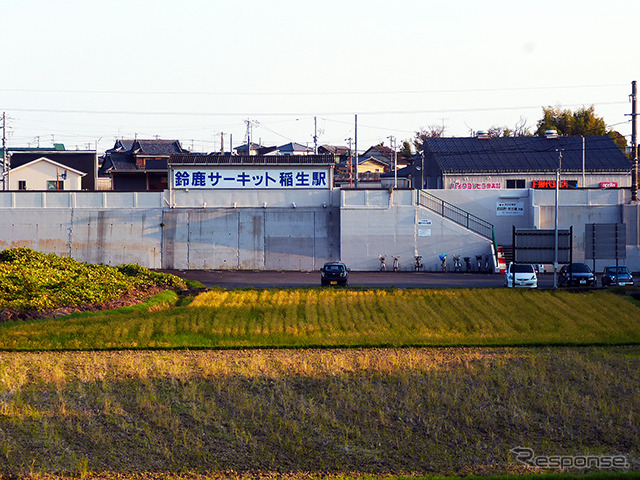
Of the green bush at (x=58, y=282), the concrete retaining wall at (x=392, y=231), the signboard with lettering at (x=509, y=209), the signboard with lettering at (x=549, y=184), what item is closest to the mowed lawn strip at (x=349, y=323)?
the green bush at (x=58, y=282)

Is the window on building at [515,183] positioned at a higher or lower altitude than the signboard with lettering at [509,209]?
higher

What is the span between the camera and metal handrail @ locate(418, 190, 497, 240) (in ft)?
171

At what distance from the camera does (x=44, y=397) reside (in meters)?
16.2

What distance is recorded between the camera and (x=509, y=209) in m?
53.5

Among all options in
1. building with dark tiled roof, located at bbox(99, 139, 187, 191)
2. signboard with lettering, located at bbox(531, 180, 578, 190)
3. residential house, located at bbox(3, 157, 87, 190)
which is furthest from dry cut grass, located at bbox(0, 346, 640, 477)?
building with dark tiled roof, located at bbox(99, 139, 187, 191)

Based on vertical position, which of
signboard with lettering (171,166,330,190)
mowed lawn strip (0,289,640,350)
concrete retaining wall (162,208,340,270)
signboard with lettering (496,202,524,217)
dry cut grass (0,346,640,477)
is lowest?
dry cut grass (0,346,640,477)

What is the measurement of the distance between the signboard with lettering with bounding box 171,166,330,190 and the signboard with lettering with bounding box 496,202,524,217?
41.1 ft

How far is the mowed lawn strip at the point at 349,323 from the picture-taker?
2289cm

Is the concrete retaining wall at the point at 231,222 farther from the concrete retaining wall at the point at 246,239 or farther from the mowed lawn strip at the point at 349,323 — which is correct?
the mowed lawn strip at the point at 349,323

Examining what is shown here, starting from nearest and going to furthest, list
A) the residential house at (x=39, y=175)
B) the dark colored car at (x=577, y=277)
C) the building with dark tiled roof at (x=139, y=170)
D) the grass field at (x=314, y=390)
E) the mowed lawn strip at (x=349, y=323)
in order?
1. the grass field at (x=314, y=390)
2. the mowed lawn strip at (x=349, y=323)
3. the dark colored car at (x=577, y=277)
4. the residential house at (x=39, y=175)
5. the building with dark tiled roof at (x=139, y=170)

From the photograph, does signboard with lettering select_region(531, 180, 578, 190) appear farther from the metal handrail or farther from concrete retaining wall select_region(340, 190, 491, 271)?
concrete retaining wall select_region(340, 190, 491, 271)

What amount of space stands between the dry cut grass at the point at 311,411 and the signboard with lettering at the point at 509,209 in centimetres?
3347

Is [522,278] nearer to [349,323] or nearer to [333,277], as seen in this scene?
[333,277]

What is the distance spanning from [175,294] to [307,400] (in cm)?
1982
